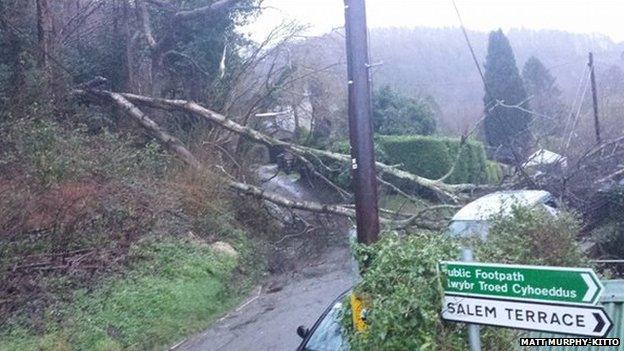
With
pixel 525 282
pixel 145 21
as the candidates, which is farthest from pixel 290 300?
pixel 145 21

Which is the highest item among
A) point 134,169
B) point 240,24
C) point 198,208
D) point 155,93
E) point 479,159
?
point 240,24

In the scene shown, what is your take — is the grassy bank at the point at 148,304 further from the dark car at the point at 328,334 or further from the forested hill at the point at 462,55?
the forested hill at the point at 462,55

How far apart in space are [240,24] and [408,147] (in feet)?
28.9

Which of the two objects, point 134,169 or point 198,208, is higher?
point 134,169

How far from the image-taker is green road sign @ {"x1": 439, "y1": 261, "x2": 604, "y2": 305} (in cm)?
395

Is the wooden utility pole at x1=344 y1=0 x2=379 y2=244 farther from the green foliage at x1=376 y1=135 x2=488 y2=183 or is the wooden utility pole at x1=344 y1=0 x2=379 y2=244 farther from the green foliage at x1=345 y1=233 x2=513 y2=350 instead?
the green foliage at x1=376 y1=135 x2=488 y2=183

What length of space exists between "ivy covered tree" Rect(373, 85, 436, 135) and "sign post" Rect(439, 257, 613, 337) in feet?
83.8

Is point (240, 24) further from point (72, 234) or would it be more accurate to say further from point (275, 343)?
point (275, 343)

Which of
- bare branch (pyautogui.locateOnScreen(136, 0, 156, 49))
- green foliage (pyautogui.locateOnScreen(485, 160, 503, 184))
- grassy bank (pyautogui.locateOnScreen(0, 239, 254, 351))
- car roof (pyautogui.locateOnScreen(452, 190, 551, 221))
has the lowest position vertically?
green foliage (pyautogui.locateOnScreen(485, 160, 503, 184))

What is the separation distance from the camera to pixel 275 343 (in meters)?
11.2

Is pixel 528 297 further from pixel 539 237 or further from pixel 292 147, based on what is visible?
pixel 292 147

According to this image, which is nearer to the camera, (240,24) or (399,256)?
(399,256)

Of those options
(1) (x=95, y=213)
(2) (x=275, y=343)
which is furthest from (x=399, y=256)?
(1) (x=95, y=213)

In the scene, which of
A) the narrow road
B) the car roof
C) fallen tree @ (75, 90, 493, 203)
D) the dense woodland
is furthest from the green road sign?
fallen tree @ (75, 90, 493, 203)
